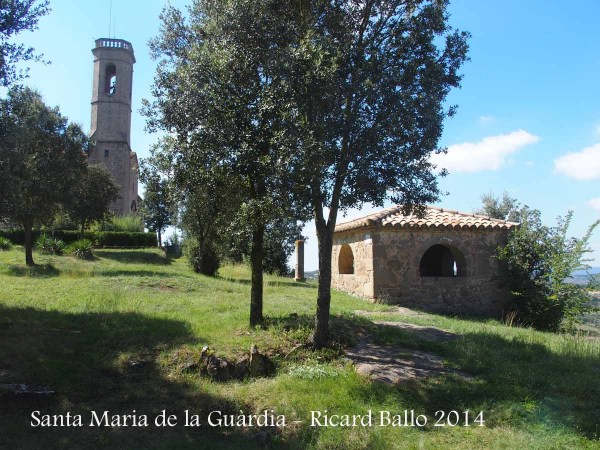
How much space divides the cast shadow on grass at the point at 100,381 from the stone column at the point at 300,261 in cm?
1478

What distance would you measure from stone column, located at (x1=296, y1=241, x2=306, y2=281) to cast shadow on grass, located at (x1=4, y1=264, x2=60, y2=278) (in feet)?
38.5

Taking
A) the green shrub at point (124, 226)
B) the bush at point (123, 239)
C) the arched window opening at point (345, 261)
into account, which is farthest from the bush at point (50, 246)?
the arched window opening at point (345, 261)

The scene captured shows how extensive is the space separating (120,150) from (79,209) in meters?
20.3

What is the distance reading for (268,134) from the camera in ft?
23.5

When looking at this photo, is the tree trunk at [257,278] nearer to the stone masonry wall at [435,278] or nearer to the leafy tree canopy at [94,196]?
the stone masonry wall at [435,278]

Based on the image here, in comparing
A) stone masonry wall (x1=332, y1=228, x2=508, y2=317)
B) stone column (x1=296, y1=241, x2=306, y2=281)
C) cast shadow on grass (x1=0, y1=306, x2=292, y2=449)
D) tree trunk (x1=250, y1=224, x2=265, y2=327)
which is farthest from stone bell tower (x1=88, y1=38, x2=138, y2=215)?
tree trunk (x1=250, y1=224, x2=265, y2=327)

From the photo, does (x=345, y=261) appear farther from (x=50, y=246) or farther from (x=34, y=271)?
(x=50, y=246)

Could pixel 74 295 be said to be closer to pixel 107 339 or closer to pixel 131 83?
pixel 107 339

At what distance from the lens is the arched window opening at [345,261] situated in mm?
18422

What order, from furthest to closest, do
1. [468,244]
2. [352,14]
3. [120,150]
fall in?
[120,150] → [468,244] → [352,14]

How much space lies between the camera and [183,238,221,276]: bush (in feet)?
68.0

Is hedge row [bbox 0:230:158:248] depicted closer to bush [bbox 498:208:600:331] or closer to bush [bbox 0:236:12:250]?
bush [bbox 0:236:12:250]

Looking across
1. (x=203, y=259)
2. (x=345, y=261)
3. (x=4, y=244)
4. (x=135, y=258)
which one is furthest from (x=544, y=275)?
(x=4, y=244)

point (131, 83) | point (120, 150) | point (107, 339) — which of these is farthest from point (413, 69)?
point (131, 83)
